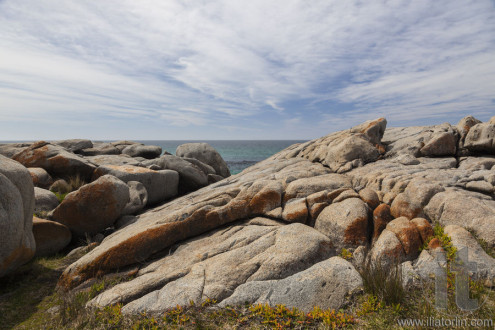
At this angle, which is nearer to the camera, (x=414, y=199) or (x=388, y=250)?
(x=388, y=250)

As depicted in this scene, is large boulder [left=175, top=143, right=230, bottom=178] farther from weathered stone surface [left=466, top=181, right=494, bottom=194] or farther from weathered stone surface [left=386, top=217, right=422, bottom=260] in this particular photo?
weathered stone surface [left=466, top=181, right=494, bottom=194]

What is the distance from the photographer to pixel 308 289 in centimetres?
647

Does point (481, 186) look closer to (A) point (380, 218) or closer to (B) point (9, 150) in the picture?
(A) point (380, 218)

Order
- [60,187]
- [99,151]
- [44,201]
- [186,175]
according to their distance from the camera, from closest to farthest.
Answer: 1. [44,201]
2. [60,187]
3. [186,175]
4. [99,151]

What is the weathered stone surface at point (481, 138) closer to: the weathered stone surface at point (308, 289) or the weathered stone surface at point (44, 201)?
the weathered stone surface at point (308, 289)

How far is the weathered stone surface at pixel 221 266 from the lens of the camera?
6789 millimetres

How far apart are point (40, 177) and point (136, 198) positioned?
263 inches

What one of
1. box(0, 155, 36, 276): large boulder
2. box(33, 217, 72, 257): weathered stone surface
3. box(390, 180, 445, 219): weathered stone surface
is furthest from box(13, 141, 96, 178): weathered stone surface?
box(390, 180, 445, 219): weathered stone surface

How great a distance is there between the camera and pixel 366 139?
1493 centimetres

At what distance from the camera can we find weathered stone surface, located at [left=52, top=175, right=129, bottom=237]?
12547 mm

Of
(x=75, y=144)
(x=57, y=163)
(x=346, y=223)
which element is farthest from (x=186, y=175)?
(x=75, y=144)

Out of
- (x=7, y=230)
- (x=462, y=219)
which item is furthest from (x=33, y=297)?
(x=462, y=219)

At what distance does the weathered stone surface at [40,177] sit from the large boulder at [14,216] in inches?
305

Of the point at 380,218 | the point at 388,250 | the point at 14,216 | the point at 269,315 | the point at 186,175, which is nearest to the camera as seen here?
the point at 269,315
